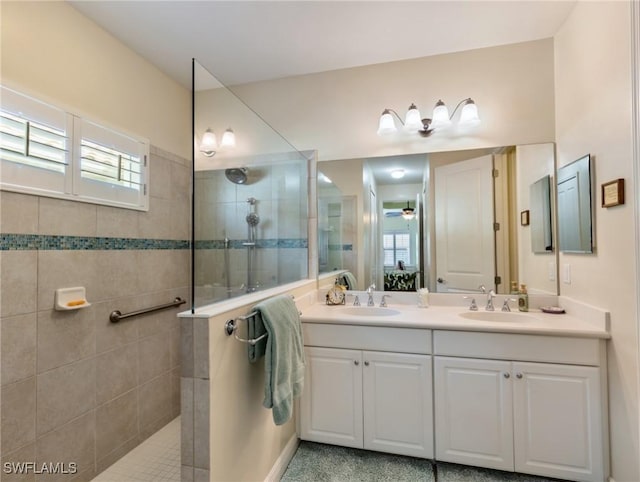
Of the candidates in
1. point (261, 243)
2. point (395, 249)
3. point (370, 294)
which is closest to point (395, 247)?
point (395, 249)

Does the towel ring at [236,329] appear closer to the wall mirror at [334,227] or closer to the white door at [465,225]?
the wall mirror at [334,227]

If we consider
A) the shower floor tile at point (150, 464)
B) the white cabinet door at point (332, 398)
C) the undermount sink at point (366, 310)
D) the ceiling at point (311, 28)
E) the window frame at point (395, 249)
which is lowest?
the shower floor tile at point (150, 464)

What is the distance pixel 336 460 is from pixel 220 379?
1.07 m

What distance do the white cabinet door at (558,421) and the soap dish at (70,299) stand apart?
7.69 feet

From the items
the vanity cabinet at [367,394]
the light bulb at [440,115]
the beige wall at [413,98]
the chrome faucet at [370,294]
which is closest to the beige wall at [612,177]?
the beige wall at [413,98]

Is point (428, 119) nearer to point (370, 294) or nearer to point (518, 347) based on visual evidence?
point (370, 294)

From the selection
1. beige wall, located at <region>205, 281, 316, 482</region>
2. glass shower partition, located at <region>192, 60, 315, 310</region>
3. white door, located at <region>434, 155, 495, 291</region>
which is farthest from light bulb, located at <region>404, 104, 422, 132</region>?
beige wall, located at <region>205, 281, 316, 482</region>

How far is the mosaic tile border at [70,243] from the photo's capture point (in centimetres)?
145

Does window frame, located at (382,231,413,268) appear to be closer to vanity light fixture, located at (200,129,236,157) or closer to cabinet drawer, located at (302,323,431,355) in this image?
cabinet drawer, located at (302,323,431,355)

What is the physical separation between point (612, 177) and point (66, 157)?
2.73 meters

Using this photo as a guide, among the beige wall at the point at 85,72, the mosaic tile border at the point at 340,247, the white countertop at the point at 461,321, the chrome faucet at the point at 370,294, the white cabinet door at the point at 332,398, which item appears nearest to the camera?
the beige wall at the point at 85,72

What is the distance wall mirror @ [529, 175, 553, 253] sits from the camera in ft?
6.89

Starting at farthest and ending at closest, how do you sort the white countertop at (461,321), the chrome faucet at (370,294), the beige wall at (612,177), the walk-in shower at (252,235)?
the chrome faucet at (370,294)
the walk-in shower at (252,235)
the white countertop at (461,321)
the beige wall at (612,177)

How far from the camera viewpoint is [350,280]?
2.51 meters
